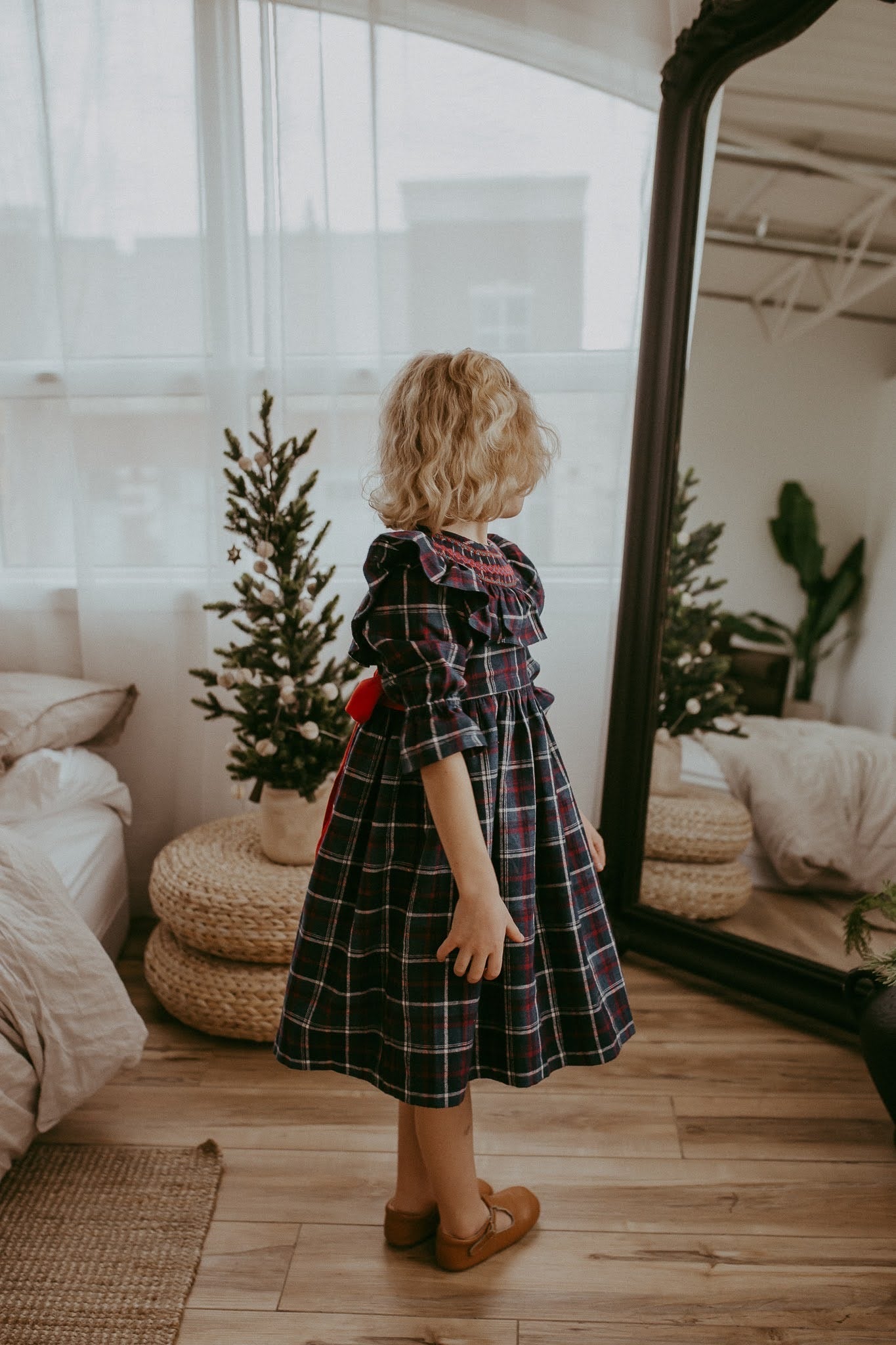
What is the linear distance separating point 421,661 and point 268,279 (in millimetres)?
1323

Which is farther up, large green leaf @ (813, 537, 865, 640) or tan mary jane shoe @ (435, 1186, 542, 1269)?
large green leaf @ (813, 537, 865, 640)

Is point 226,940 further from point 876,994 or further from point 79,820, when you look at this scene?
point 876,994

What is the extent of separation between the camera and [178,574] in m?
2.21

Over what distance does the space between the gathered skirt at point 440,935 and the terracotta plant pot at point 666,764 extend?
33.8 inches

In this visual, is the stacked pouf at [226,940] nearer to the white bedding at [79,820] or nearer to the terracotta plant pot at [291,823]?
the terracotta plant pot at [291,823]

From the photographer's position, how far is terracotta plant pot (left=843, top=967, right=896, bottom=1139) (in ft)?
4.50

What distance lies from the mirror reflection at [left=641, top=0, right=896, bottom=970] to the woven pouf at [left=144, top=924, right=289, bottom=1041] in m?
0.94

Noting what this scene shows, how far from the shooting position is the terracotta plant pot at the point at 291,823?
1.85 metres

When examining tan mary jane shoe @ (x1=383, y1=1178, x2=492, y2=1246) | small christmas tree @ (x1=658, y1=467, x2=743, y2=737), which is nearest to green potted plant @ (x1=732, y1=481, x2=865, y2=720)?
small christmas tree @ (x1=658, y1=467, x2=743, y2=737)

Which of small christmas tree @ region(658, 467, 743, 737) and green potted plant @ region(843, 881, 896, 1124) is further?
small christmas tree @ region(658, 467, 743, 737)

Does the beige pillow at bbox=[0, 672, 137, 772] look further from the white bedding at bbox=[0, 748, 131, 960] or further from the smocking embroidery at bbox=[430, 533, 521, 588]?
the smocking embroidery at bbox=[430, 533, 521, 588]

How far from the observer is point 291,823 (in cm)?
185

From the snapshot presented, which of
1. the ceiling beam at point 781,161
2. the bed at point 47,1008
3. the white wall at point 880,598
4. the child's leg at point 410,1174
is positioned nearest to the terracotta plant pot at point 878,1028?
the white wall at point 880,598

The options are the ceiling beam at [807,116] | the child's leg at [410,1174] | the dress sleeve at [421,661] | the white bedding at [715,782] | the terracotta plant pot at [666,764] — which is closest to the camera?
the dress sleeve at [421,661]
